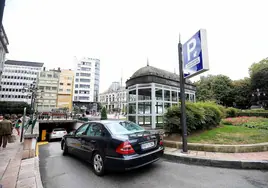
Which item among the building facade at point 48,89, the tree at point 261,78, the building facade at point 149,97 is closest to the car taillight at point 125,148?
the building facade at point 149,97

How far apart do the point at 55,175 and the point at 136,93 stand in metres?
7.41

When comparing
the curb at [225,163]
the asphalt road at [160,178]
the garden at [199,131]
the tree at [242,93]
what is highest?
the tree at [242,93]

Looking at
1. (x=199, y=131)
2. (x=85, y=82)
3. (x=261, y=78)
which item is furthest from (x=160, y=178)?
(x=85, y=82)

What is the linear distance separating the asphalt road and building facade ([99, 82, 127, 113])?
77.1m

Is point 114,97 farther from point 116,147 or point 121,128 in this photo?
point 116,147

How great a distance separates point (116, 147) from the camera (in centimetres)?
328

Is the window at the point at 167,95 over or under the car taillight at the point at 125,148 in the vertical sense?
over

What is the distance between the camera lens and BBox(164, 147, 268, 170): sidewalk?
3736 mm

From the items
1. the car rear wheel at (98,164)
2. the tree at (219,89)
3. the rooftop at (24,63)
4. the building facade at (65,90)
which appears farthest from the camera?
the rooftop at (24,63)

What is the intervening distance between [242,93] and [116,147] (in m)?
41.7

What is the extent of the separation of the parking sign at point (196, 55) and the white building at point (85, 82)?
58.3 meters

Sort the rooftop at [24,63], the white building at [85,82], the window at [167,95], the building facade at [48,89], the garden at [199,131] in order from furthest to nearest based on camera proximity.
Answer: the rooftop at [24,63], the white building at [85,82], the building facade at [48,89], the window at [167,95], the garden at [199,131]

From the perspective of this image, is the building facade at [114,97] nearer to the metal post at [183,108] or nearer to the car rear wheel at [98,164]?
the metal post at [183,108]

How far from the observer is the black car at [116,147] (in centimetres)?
323
